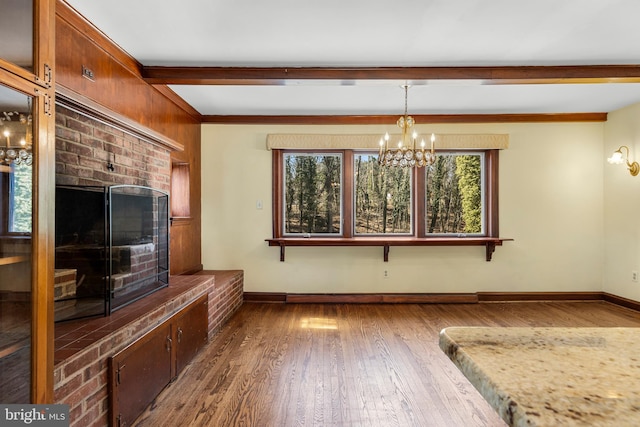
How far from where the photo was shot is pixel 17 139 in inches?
51.1

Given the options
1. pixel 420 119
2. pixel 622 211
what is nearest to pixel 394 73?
pixel 420 119

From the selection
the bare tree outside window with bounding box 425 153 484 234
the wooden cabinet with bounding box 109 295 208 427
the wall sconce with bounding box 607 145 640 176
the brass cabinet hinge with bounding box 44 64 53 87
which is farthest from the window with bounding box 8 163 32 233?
the wall sconce with bounding box 607 145 640 176

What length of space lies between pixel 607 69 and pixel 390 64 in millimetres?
1967

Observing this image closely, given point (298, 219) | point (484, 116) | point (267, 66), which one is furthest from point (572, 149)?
point (267, 66)

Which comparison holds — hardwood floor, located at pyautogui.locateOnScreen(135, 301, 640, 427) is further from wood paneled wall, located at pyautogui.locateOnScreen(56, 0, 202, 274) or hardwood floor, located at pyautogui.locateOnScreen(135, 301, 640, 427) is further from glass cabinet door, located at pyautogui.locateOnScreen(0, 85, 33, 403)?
wood paneled wall, located at pyautogui.locateOnScreen(56, 0, 202, 274)

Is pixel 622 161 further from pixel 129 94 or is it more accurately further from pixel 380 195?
pixel 129 94

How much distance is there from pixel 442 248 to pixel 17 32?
455cm

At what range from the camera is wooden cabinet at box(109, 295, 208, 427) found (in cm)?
186

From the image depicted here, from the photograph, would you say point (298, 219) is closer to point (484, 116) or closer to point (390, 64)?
point (390, 64)

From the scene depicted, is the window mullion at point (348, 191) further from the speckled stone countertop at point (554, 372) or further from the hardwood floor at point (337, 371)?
the speckled stone countertop at point (554, 372)

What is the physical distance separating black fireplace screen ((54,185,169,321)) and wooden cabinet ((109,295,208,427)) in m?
0.32

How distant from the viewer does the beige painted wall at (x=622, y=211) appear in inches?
164

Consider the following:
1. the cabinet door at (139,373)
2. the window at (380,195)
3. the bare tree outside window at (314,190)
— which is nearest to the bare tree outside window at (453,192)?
the window at (380,195)

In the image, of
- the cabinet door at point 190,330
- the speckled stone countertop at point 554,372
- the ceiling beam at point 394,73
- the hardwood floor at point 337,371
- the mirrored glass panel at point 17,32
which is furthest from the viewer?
the ceiling beam at point 394,73
